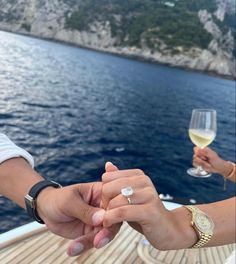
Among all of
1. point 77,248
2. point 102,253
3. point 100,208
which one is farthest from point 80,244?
point 102,253

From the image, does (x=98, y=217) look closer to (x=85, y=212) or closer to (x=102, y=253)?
(x=85, y=212)

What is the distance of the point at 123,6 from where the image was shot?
363 feet

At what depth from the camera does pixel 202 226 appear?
1.39 meters

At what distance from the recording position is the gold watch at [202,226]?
4.50 feet

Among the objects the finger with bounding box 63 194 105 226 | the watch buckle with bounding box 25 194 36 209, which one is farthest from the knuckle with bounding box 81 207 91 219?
the watch buckle with bounding box 25 194 36 209

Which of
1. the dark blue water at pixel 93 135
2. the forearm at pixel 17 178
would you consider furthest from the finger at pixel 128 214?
the dark blue water at pixel 93 135

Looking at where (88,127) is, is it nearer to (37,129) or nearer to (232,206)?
(37,129)

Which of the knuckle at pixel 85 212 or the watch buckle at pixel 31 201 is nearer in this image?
the knuckle at pixel 85 212

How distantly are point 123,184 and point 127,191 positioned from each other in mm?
59

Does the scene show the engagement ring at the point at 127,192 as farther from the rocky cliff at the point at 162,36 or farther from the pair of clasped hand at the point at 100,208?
the rocky cliff at the point at 162,36

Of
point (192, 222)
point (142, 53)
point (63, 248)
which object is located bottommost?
point (142, 53)

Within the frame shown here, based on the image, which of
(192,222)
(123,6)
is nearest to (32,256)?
(192,222)

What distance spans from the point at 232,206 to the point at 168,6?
120 metres

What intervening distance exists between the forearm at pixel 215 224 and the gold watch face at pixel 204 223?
0.03 meters
